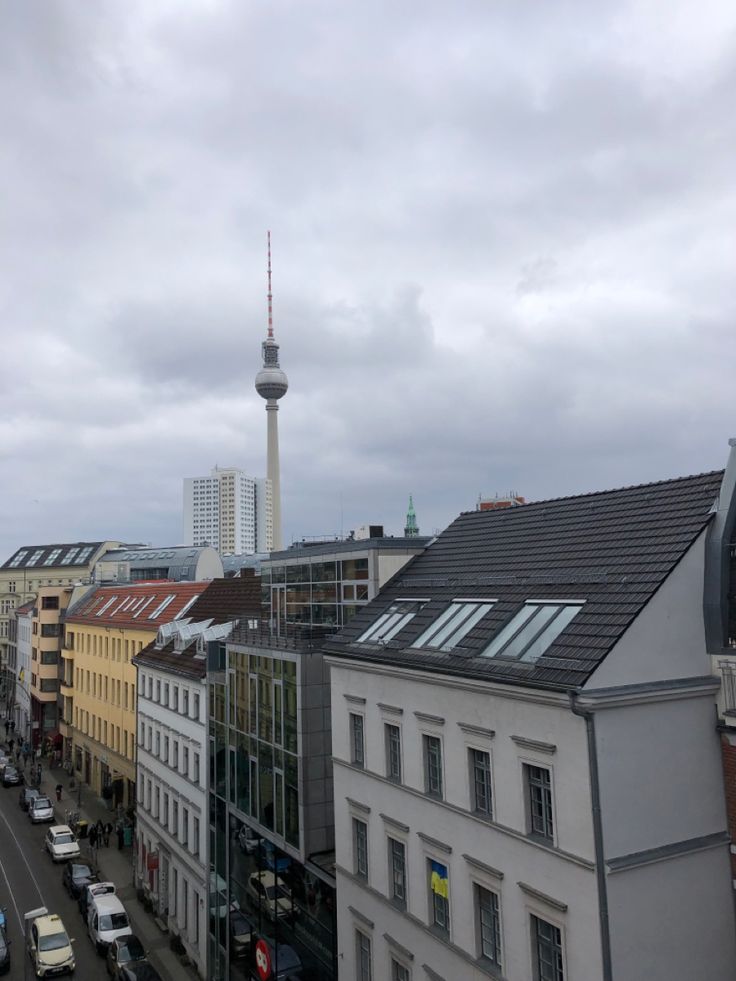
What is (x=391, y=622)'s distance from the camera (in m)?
22.0

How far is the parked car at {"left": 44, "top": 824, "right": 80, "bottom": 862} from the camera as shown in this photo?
42.8m

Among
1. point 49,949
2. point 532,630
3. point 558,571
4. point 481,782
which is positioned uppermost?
point 558,571

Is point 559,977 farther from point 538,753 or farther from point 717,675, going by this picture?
point 717,675

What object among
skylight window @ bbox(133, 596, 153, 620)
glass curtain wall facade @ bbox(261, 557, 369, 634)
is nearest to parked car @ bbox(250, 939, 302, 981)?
glass curtain wall facade @ bbox(261, 557, 369, 634)

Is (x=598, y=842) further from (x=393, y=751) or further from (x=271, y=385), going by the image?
(x=271, y=385)

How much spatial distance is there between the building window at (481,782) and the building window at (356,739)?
5355 millimetres

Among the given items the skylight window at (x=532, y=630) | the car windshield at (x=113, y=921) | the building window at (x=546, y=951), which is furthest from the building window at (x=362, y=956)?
the car windshield at (x=113, y=921)

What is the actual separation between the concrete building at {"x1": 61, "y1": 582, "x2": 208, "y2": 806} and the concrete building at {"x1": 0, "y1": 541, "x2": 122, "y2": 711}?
47.9 metres

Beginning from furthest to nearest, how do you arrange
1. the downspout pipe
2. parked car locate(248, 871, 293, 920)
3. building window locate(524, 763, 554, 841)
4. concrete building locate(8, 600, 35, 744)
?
concrete building locate(8, 600, 35, 744)
parked car locate(248, 871, 293, 920)
building window locate(524, 763, 554, 841)
the downspout pipe

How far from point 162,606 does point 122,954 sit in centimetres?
2288

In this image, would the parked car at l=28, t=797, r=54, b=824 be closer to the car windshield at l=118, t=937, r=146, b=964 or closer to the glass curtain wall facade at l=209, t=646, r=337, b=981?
the car windshield at l=118, t=937, r=146, b=964

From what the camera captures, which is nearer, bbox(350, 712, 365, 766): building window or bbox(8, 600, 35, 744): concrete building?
bbox(350, 712, 365, 766): building window

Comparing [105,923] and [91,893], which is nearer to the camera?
[105,923]

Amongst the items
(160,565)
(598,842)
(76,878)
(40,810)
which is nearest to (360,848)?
(598,842)
